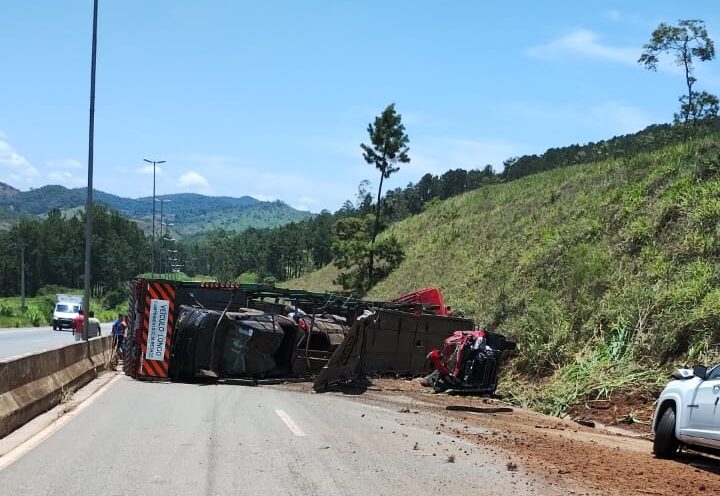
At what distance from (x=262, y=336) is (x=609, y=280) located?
9158mm

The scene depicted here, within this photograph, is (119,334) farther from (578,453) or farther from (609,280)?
(578,453)

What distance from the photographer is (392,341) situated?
2012 cm

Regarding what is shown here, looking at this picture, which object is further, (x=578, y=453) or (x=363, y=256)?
(x=363, y=256)

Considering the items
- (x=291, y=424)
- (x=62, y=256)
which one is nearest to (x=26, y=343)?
(x=291, y=424)

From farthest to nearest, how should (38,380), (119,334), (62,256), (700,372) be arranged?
(62,256) → (119,334) → (38,380) → (700,372)

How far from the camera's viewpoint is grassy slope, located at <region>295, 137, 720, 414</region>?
50.6ft

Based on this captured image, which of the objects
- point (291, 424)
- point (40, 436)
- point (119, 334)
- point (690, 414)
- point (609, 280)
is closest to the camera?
point (690, 414)

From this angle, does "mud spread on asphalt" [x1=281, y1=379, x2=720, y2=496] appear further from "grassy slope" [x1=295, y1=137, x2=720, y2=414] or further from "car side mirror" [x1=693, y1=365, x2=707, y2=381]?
"grassy slope" [x1=295, y1=137, x2=720, y2=414]

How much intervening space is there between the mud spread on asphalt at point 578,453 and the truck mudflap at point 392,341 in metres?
2.89

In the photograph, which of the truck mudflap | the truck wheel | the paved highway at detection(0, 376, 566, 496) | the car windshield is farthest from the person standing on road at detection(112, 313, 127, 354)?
the car windshield

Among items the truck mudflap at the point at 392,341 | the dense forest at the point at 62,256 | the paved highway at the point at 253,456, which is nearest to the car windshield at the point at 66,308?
the truck mudflap at the point at 392,341

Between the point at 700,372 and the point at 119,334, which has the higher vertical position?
the point at 700,372

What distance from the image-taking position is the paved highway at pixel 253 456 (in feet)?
24.3

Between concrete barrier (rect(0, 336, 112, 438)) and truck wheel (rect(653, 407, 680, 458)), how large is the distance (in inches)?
345
